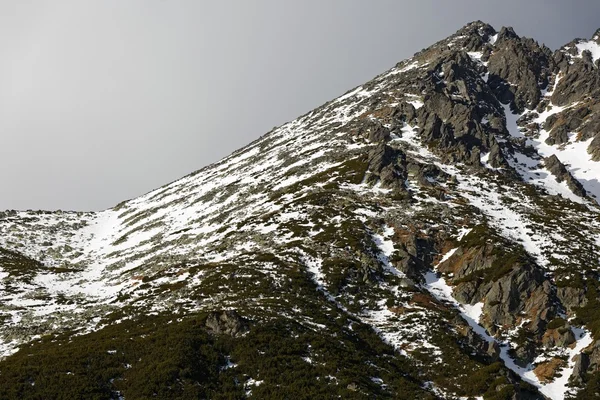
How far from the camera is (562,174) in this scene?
9488 centimetres

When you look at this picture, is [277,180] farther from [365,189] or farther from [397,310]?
[397,310]

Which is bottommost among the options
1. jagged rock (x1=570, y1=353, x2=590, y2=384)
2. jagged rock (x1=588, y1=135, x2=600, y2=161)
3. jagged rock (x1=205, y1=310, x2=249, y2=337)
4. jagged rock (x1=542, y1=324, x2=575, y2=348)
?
jagged rock (x1=570, y1=353, x2=590, y2=384)

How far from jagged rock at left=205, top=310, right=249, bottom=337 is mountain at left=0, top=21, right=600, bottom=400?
0.18 m

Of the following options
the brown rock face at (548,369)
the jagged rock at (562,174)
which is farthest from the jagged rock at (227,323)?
the jagged rock at (562,174)

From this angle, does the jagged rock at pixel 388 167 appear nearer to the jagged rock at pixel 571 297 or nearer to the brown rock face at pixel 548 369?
the jagged rock at pixel 571 297

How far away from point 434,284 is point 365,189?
27971mm

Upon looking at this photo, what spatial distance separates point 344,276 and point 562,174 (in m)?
69.1

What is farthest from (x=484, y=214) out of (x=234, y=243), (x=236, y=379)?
(x=236, y=379)

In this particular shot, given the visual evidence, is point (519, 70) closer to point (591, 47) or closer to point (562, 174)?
point (591, 47)

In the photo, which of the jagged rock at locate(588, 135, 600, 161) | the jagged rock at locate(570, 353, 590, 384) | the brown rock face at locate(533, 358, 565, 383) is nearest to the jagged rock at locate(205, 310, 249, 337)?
the brown rock face at locate(533, 358, 565, 383)

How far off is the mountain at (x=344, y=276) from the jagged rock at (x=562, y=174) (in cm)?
45

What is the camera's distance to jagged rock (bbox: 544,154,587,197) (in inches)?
3505

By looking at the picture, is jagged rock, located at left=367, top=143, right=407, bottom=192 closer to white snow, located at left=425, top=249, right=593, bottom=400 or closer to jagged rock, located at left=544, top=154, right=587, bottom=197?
white snow, located at left=425, top=249, right=593, bottom=400

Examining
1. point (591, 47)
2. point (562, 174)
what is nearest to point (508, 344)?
point (562, 174)
